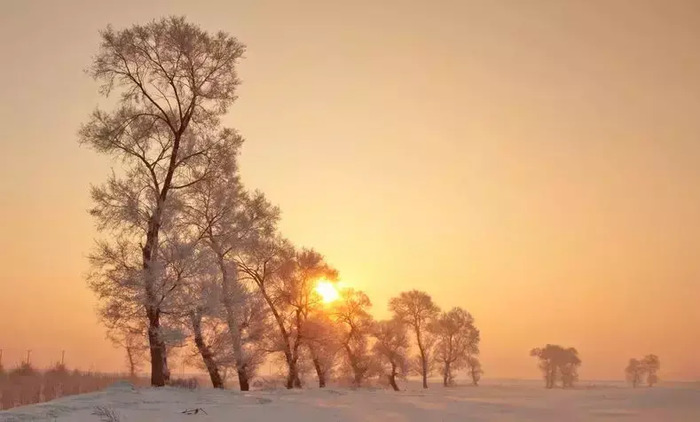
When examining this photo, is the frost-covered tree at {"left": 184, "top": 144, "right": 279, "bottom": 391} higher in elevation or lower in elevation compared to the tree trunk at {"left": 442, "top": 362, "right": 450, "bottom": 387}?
higher

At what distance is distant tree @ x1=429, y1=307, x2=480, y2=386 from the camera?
74.3 meters

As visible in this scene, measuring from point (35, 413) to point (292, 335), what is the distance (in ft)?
85.2

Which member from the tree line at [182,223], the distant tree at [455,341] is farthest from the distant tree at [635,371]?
A: the tree line at [182,223]

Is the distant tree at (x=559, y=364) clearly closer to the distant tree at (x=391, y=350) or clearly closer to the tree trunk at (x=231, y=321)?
the distant tree at (x=391, y=350)

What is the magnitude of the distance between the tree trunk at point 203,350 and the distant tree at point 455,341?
171 feet

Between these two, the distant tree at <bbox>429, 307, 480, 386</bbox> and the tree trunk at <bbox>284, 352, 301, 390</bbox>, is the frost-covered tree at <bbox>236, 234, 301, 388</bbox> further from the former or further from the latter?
the distant tree at <bbox>429, 307, 480, 386</bbox>

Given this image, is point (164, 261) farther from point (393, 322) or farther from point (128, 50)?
point (393, 322)

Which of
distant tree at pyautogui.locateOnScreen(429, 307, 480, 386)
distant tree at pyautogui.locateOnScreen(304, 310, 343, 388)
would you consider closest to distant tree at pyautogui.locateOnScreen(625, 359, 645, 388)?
distant tree at pyautogui.locateOnScreen(429, 307, 480, 386)

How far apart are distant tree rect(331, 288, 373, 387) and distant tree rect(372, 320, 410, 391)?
2.37 metres

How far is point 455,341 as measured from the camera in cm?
7531

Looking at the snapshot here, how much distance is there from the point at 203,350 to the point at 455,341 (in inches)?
2263

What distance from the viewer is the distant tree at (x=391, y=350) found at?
181 ft

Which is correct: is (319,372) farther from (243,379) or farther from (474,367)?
(474,367)

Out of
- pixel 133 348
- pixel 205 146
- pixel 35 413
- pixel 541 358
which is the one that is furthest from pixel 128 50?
pixel 541 358
